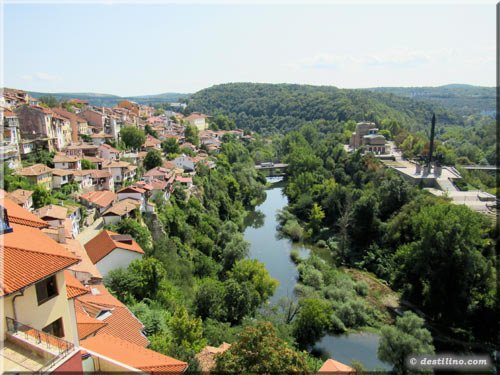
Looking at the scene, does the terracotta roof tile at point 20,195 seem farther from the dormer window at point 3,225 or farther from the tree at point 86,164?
the dormer window at point 3,225

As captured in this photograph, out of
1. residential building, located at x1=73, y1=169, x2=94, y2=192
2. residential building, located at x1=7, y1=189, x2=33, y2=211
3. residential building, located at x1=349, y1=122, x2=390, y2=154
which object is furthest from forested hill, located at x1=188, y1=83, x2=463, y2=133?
residential building, located at x1=7, y1=189, x2=33, y2=211

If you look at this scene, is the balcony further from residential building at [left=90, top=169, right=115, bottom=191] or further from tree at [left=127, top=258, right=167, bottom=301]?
residential building at [left=90, top=169, right=115, bottom=191]

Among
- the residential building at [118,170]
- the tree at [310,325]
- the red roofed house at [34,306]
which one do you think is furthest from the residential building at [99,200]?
the red roofed house at [34,306]

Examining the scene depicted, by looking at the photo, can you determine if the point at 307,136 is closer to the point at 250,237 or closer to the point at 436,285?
the point at 250,237

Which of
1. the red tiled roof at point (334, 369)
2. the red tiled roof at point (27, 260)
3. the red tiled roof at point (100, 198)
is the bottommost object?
the red tiled roof at point (334, 369)

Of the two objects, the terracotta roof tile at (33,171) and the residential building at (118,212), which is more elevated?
the terracotta roof tile at (33,171)

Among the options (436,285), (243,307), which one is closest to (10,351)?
(243,307)

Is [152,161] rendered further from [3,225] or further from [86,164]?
[3,225]
